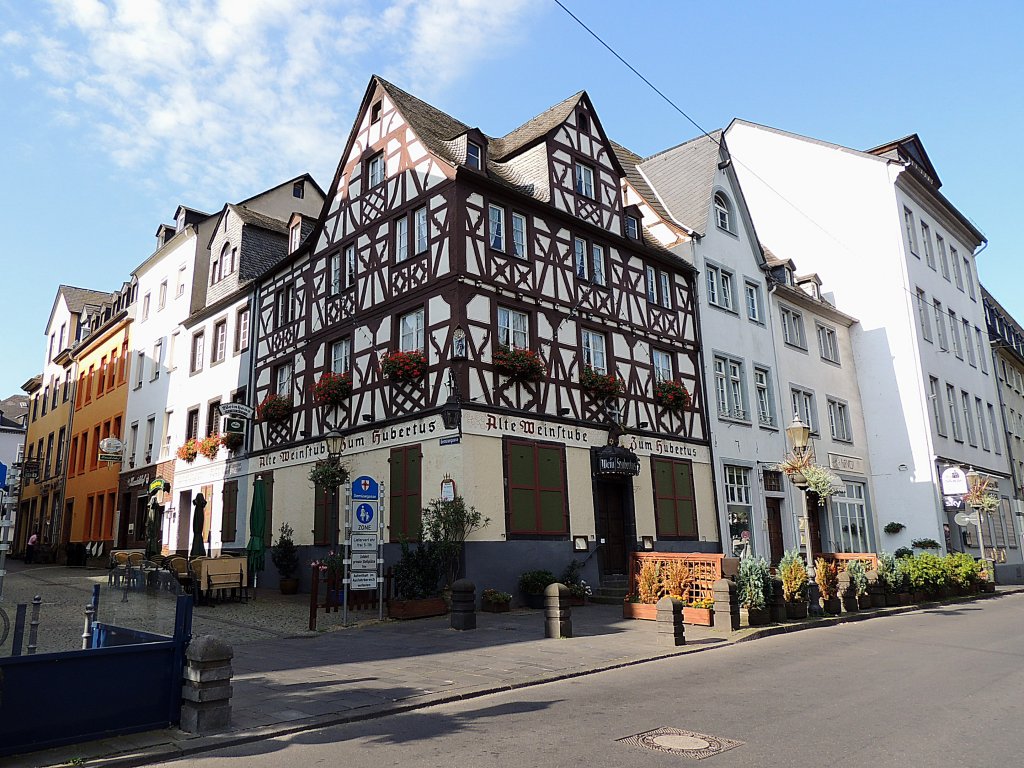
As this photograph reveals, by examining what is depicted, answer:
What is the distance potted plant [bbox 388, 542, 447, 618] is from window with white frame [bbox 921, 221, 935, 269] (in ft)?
88.5

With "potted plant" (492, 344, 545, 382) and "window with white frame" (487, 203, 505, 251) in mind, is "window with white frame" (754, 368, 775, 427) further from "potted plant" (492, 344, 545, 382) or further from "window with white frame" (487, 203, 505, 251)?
"window with white frame" (487, 203, 505, 251)

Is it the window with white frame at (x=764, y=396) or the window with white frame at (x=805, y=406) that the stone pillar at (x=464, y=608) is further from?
the window with white frame at (x=805, y=406)

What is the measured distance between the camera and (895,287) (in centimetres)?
3039

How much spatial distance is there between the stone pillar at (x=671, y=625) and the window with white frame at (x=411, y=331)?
8.69 m

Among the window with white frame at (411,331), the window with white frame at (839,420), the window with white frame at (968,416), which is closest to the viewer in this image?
the window with white frame at (411,331)

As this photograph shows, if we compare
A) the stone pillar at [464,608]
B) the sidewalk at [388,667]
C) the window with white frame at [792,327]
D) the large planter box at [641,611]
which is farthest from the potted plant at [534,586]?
the window with white frame at [792,327]

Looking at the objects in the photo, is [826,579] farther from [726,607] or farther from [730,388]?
[730,388]

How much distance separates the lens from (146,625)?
23.3 feet

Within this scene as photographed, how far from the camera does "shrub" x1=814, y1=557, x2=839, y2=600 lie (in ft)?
52.9

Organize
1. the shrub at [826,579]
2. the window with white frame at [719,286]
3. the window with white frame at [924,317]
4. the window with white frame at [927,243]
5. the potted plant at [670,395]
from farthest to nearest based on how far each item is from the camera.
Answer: the window with white frame at [927,243], the window with white frame at [924,317], the window with white frame at [719,286], the potted plant at [670,395], the shrub at [826,579]

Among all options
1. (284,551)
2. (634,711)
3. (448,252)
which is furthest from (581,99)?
(634,711)

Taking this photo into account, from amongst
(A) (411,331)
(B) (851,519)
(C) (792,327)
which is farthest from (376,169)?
(B) (851,519)

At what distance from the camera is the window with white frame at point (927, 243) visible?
3303 cm

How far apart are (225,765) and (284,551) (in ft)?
50.9
